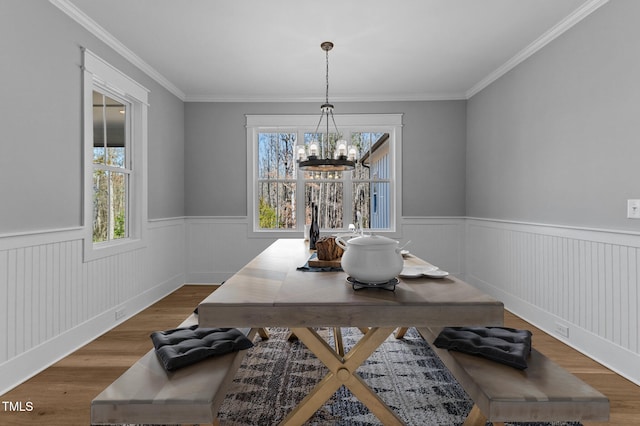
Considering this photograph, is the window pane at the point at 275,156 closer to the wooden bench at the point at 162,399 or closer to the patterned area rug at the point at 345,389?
the patterned area rug at the point at 345,389

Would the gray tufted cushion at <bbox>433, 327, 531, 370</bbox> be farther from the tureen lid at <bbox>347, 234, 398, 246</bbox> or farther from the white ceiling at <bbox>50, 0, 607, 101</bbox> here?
the white ceiling at <bbox>50, 0, 607, 101</bbox>

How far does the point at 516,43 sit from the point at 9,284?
4404 millimetres

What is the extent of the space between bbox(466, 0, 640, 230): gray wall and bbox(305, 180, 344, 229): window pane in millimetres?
1960

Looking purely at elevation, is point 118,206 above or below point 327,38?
below

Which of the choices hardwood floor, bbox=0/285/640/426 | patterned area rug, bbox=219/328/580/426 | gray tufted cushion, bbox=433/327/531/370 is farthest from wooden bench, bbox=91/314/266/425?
gray tufted cushion, bbox=433/327/531/370

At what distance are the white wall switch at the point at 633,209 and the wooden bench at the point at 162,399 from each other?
264 centimetres

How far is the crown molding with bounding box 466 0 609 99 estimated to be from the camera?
2.71m

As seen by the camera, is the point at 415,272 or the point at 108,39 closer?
the point at 415,272

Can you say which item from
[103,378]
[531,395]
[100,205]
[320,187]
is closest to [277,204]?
[320,187]

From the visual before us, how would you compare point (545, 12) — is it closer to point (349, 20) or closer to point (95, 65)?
point (349, 20)

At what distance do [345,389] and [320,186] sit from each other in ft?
11.0

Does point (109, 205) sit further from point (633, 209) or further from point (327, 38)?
point (633, 209)

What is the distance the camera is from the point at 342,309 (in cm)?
132

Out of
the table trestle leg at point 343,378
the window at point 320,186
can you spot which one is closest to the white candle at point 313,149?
the table trestle leg at point 343,378
